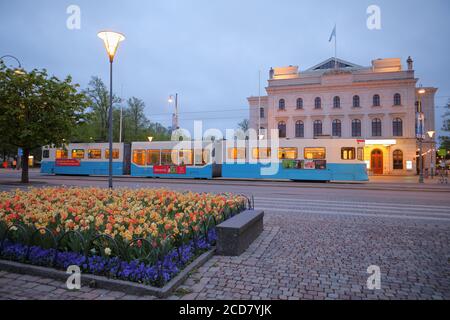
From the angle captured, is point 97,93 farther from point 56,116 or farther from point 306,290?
point 306,290

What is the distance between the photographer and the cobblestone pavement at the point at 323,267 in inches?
151

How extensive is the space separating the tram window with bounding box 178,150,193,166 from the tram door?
28.1 m

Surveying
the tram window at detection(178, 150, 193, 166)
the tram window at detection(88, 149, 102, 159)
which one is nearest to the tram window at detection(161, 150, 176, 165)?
the tram window at detection(178, 150, 193, 166)

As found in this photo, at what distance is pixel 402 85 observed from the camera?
132 ft

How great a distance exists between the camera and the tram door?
40.4 m

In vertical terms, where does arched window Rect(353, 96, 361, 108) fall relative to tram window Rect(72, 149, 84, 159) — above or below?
above

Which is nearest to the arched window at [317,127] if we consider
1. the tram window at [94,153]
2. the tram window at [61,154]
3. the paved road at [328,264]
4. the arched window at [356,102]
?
the arched window at [356,102]

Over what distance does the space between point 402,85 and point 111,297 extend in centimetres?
4623

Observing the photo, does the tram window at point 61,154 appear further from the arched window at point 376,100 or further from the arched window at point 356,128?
the arched window at point 376,100

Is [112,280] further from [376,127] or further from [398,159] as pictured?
[376,127]

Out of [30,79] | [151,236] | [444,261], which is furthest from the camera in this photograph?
[30,79]

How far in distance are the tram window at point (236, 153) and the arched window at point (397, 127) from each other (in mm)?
27393

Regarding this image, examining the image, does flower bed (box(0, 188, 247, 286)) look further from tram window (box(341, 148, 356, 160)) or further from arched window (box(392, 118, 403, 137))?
arched window (box(392, 118, 403, 137))

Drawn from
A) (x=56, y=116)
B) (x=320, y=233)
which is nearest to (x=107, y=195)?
(x=320, y=233)
